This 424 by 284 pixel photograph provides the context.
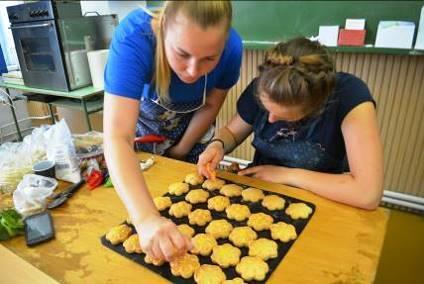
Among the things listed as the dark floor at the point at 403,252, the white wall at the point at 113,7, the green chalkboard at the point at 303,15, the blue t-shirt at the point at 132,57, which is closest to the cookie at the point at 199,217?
the blue t-shirt at the point at 132,57

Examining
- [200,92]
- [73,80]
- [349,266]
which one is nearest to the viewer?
[349,266]

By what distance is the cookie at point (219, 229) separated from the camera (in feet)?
2.78

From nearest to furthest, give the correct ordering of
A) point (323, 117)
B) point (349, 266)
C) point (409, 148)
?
Result: point (349, 266)
point (323, 117)
point (409, 148)

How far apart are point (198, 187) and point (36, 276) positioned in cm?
50

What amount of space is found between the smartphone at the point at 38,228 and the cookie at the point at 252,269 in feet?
1.67

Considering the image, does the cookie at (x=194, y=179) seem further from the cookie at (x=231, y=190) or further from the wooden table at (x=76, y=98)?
the wooden table at (x=76, y=98)

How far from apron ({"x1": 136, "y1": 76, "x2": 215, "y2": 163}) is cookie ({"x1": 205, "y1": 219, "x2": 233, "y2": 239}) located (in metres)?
0.53

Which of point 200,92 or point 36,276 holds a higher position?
point 200,92

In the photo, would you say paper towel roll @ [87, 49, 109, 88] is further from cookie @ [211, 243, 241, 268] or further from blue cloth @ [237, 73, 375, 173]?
cookie @ [211, 243, 241, 268]

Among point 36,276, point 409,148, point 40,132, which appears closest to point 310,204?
point 36,276

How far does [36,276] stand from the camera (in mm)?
718

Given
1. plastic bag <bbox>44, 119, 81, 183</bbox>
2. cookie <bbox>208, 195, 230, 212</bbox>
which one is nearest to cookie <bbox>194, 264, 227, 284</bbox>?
cookie <bbox>208, 195, 230, 212</bbox>

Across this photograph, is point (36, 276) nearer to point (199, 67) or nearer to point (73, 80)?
point (199, 67)

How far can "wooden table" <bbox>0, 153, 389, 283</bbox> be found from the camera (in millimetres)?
714
